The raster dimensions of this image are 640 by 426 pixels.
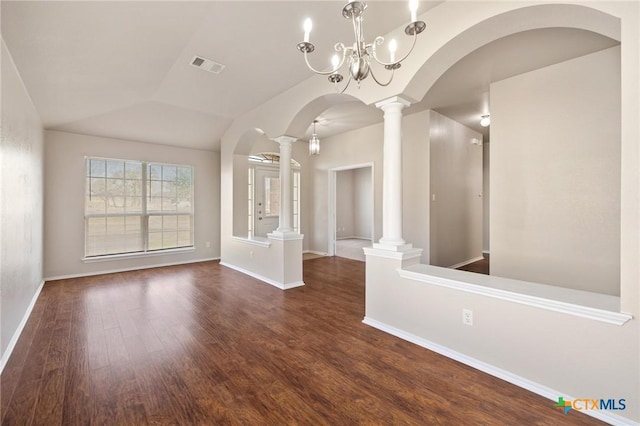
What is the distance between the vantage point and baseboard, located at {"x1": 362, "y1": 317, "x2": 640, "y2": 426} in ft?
5.35

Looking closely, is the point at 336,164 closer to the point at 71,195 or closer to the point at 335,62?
the point at 335,62

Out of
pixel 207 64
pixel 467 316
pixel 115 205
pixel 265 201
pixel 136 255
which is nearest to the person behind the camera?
pixel 467 316

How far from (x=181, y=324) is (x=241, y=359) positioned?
41.9 inches

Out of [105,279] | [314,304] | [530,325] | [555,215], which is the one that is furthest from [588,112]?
[105,279]

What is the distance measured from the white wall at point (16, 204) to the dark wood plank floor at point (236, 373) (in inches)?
11.1

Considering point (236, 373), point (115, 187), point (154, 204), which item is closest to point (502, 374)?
point (236, 373)

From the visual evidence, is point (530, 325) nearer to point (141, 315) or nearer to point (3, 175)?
point (141, 315)

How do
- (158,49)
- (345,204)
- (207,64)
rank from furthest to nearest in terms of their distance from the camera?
(345,204)
(207,64)
(158,49)

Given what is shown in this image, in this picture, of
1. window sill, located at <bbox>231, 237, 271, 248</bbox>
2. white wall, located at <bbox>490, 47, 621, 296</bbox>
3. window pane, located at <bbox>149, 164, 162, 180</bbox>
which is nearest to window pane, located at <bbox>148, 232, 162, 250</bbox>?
window pane, located at <bbox>149, 164, 162, 180</bbox>

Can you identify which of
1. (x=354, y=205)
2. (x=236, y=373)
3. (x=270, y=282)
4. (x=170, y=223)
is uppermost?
(x=354, y=205)

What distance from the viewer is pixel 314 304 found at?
11.8ft

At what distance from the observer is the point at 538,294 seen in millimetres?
1938

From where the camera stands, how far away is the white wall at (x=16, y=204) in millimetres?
2279

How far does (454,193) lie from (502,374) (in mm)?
4094
